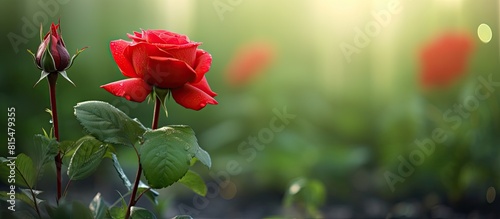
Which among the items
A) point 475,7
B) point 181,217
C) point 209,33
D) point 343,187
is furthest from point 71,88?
point 181,217

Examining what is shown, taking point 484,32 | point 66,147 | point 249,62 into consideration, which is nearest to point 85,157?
point 66,147

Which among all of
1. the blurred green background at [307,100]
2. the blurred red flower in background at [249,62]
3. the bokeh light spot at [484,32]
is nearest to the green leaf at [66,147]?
the blurred green background at [307,100]

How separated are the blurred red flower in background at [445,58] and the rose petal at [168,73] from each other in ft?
4.37

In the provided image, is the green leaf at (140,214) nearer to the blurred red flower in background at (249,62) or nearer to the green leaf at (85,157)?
the green leaf at (85,157)

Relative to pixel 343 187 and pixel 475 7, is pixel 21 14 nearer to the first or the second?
pixel 343 187

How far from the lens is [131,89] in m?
0.41

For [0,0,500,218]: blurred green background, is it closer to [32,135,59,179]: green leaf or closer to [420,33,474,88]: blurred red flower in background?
[420,33,474,88]: blurred red flower in background

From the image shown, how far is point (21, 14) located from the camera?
1.49 meters

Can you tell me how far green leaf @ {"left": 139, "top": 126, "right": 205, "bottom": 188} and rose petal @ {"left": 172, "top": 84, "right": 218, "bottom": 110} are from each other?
0.02 metres

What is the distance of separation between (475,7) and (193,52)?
4.58 feet

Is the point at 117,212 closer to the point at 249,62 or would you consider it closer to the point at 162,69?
the point at 162,69

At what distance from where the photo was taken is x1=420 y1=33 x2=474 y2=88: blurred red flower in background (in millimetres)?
1668

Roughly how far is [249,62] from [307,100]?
0.56ft

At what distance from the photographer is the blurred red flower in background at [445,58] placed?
65.7 inches
